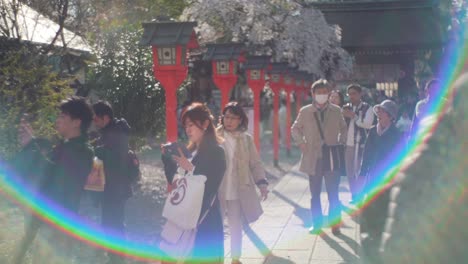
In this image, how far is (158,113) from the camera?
35.0 ft

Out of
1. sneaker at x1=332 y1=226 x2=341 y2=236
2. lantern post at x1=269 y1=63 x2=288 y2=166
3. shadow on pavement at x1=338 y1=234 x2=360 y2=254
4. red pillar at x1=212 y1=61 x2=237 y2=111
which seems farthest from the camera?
lantern post at x1=269 y1=63 x2=288 y2=166

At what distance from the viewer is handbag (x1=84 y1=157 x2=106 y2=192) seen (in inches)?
203

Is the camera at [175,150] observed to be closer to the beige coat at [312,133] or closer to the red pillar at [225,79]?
the beige coat at [312,133]

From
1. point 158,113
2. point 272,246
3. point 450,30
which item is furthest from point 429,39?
point 272,246

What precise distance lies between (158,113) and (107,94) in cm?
99

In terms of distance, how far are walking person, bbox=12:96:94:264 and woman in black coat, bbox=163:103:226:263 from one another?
0.70 meters

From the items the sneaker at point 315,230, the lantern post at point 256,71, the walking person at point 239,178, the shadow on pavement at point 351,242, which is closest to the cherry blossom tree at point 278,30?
the lantern post at point 256,71

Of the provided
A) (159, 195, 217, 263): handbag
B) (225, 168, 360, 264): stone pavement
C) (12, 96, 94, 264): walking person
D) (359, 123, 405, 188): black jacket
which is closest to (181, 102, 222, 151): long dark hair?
(159, 195, 217, 263): handbag

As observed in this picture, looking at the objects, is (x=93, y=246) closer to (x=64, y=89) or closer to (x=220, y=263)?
(x=64, y=89)

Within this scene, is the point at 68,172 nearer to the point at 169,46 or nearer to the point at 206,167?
the point at 206,167

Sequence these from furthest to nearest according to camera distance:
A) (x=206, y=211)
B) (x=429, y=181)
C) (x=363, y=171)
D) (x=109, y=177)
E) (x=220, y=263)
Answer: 1. (x=363, y=171)
2. (x=109, y=177)
3. (x=220, y=263)
4. (x=206, y=211)
5. (x=429, y=181)

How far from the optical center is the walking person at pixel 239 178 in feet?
19.1

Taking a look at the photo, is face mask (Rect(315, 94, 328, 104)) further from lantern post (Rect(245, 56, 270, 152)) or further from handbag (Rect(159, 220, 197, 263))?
lantern post (Rect(245, 56, 270, 152))

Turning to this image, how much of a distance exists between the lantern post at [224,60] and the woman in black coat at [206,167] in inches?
235
